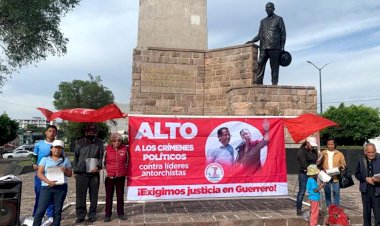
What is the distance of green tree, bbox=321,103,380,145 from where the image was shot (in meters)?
38.6

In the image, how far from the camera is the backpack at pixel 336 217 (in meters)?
6.87

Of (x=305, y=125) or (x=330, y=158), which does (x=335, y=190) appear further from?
(x=305, y=125)

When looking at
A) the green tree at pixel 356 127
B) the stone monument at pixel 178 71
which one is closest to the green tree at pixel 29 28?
the stone monument at pixel 178 71

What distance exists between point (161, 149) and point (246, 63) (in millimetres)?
9211

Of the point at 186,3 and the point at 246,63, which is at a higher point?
the point at 186,3

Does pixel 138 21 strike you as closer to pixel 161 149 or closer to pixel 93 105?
pixel 161 149

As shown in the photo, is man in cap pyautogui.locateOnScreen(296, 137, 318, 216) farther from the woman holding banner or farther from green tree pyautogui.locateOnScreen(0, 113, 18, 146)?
green tree pyautogui.locateOnScreen(0, 113, 18, 146)

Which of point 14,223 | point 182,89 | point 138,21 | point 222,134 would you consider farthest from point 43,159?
Result: point 138,21

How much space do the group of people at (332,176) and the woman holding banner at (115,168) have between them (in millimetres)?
3500

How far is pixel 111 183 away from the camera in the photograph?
712cm

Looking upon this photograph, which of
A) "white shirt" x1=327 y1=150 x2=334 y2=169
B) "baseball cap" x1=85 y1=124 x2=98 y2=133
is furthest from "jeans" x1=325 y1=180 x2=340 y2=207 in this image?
"baseball cap" x1=85 y1=124 x2=98 y2=133

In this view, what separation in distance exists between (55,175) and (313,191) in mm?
4661

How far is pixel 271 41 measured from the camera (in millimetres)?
14695

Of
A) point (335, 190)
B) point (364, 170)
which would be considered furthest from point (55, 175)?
point (335, 190)
